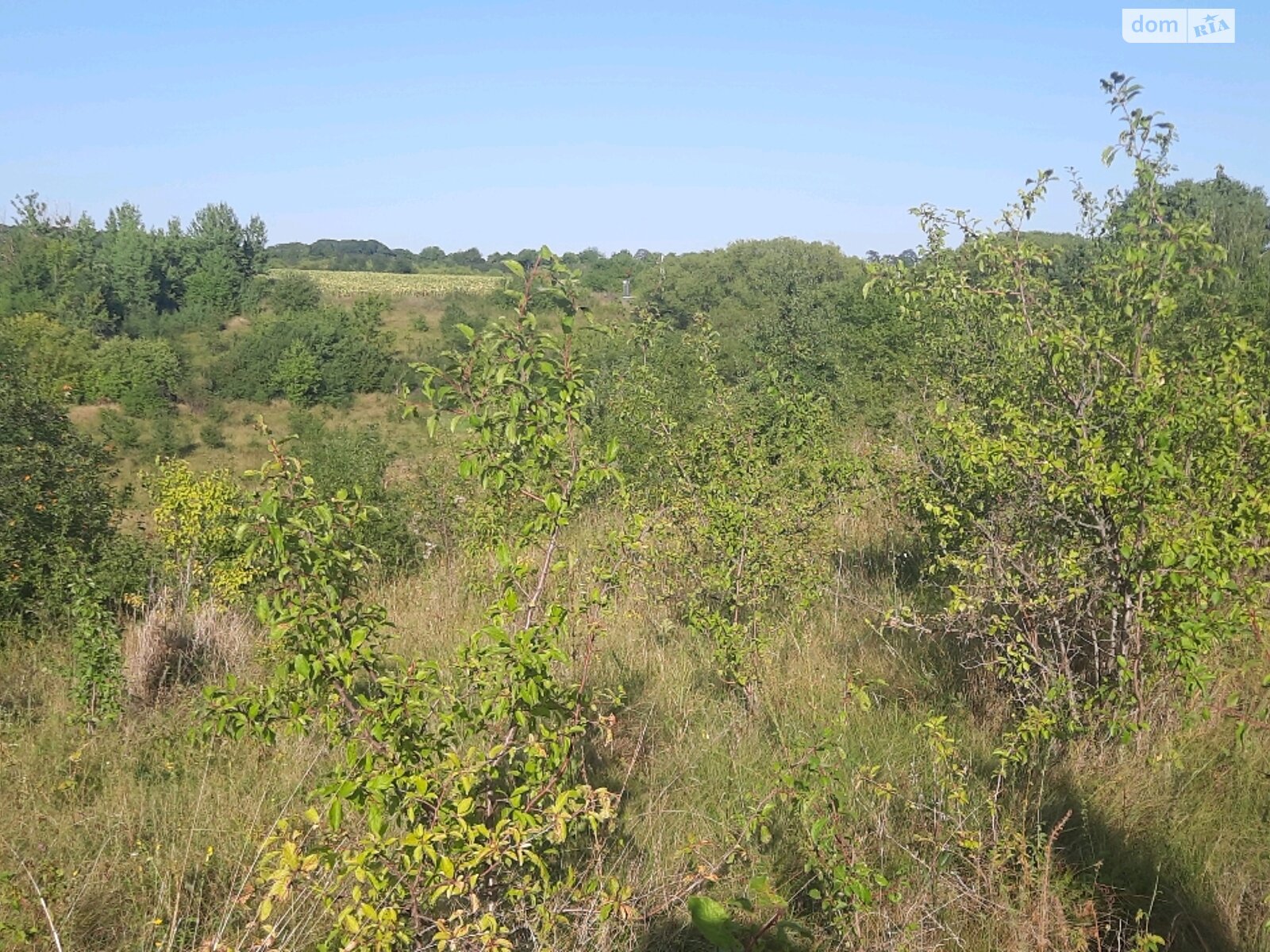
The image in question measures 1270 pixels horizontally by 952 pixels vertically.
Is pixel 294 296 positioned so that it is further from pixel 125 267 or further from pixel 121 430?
pixel 121 430

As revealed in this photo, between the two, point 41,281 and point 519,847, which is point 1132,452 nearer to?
point 519,847

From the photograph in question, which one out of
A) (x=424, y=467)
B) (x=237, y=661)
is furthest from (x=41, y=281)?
(x=237, y=661)

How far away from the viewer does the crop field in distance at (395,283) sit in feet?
237

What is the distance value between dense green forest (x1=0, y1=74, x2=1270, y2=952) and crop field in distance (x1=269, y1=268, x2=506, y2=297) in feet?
211

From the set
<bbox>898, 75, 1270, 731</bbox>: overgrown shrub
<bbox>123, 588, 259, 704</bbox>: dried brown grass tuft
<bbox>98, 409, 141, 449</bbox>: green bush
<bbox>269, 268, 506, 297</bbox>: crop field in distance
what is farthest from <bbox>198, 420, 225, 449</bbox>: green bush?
<bbox>898, 75, 1270, 731</bbox>: overgrown shrub

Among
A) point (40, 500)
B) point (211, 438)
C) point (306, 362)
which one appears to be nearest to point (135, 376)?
point (211, 438)

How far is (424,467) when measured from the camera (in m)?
11.5

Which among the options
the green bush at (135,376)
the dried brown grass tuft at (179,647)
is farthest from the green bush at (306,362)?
the dried brown grass tuft at (179,647)

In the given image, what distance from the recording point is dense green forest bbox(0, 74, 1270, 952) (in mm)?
2611

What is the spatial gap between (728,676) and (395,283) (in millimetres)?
82881

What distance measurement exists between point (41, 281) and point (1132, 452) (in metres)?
55.1

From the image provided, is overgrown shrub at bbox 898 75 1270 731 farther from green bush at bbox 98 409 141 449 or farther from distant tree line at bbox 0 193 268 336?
distant tree line at bbox 0 193 268 336

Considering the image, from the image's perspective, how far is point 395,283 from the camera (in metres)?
82.9

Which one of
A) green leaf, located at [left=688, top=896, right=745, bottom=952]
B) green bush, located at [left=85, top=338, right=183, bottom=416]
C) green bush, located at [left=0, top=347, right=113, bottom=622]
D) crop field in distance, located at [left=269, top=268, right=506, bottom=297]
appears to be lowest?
green leaf, located at [left=688, top=896, right=745, bottom=952]
